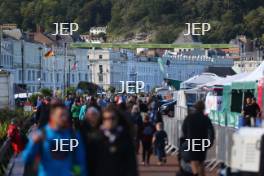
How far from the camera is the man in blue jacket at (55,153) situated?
9.35 metres

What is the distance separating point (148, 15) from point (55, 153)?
189102mm

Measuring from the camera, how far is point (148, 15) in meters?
198

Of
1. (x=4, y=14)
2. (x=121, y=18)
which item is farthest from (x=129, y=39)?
(x=4, y=14)

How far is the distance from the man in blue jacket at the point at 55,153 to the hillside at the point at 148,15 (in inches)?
5714

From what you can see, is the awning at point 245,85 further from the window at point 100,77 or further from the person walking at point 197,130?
the window at point 100,77

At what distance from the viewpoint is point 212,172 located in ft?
58.9

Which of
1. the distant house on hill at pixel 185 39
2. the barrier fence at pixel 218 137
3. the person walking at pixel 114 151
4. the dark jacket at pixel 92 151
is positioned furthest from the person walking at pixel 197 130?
the distant house on hill at pixel 185 39

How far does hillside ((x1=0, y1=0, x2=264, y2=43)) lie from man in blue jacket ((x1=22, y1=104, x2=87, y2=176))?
145137 millimetres

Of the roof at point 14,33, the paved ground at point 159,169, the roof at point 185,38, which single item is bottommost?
the paved ground at point 159,169

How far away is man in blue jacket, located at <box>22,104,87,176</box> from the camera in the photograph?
935 centimetres

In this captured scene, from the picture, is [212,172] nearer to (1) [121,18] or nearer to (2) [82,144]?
(2) [82,144]

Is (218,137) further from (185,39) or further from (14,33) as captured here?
(185,39)

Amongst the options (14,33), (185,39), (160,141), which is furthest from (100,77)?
(160,141)

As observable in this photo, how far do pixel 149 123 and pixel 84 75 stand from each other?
11725 centimetres
